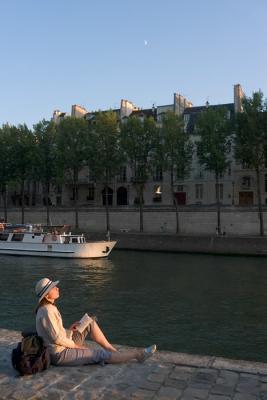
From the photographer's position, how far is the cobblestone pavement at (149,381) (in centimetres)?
645

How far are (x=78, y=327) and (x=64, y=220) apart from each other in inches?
2301

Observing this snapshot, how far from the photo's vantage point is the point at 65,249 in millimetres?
42688

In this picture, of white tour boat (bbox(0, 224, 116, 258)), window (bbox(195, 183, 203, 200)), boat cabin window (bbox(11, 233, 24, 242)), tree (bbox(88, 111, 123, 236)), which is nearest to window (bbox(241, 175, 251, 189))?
window (bbox(195, 183, 203, 200))

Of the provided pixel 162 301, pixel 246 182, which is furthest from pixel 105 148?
pixel 162 301

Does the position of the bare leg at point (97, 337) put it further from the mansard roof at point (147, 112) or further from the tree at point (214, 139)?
the mansard roof at point (147, 112)

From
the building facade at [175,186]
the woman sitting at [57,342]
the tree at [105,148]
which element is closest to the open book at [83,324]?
the woman sitting at [57,342]

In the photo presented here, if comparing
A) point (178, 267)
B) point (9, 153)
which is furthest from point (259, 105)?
point (9, 153)

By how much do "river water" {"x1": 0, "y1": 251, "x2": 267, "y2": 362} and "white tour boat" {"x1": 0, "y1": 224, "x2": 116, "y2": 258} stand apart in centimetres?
373

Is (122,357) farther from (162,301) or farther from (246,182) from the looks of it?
(246,182)

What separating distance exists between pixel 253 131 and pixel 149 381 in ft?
156

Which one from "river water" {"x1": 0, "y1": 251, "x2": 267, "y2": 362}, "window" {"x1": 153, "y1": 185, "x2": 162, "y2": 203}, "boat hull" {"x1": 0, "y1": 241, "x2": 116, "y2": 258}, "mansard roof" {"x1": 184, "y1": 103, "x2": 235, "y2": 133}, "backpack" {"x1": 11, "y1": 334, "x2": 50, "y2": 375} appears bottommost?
"river water" {"x1": 0, "y1": 251, "x2": 267, "y2": 362}

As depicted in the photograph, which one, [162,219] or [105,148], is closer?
[162,219]

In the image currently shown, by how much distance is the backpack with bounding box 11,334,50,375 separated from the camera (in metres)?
7.20

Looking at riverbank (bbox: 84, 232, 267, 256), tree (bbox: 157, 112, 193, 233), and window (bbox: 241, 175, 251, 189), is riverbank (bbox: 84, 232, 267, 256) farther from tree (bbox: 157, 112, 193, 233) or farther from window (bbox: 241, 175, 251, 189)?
window (bbox: 241, 175, 251, 189)
